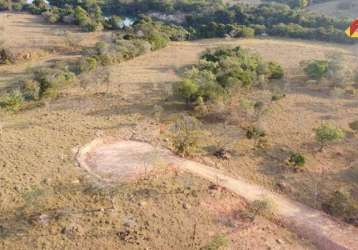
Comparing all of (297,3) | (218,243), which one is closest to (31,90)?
(218,243)

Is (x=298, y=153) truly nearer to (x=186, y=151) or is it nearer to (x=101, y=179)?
(x=186, y=151)

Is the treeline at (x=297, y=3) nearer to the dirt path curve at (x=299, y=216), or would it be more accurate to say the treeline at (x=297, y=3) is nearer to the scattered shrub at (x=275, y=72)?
the scattered shrub at (x=275, y=72)

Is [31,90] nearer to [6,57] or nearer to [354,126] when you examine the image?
[6,57]

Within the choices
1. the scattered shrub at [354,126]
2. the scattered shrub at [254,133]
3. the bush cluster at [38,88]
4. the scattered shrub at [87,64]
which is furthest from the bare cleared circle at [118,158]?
the scattered shrub at [87,64]

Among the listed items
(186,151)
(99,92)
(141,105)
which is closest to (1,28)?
(99,92)

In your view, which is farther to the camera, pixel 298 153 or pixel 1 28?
pixel 1 28

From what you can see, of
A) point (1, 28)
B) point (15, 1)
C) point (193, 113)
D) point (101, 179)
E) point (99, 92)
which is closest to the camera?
point (101, 179)

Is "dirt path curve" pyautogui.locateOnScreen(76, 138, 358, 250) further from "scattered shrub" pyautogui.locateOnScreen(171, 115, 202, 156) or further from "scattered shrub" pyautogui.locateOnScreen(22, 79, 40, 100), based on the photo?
"scattered shrub" pyautogui.locateOnScreen(22, 79, 40, 100)

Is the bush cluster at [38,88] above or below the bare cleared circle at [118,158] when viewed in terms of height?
above
